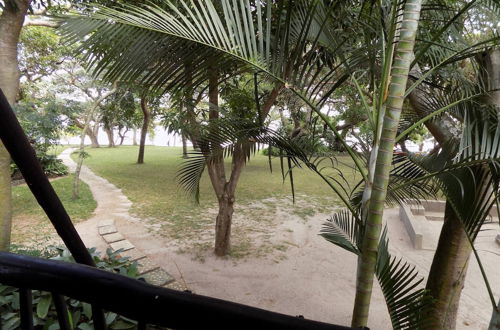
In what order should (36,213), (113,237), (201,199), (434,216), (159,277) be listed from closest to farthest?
1. (159,277)
2. (113,237)
3. (36,213)
4. (434,216)
5. (201,199)

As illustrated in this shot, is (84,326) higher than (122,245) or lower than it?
higher

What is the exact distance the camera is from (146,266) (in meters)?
3.07

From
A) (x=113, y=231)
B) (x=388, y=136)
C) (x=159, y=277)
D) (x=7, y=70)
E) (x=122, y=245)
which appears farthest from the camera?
(x=113, y=231)

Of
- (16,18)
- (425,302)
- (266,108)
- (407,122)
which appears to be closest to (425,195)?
(407,122)

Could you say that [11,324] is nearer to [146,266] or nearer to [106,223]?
[146,266]

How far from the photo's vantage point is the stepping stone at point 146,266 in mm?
2936

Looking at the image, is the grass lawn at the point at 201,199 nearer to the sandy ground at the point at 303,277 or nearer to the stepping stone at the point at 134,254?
the sandy ground at the point at 303,277

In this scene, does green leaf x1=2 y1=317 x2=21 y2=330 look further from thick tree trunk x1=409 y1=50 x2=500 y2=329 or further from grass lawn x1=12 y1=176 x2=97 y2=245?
thick tree trunk x1=409 y1=50 x2=500 y2=329

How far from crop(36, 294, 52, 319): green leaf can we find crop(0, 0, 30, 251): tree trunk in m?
1.23

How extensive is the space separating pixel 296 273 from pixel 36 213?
463cm

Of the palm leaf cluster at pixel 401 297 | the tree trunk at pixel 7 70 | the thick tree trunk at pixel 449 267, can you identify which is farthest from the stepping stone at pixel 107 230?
the thick tree trunk at pixel 449 267

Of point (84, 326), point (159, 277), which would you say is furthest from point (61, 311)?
point (159, 277)

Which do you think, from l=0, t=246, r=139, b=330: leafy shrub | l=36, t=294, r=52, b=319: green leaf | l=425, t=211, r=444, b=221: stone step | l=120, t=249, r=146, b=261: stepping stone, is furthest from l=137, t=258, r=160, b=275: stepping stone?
l=425, t=211, r=444, b=221: stone step

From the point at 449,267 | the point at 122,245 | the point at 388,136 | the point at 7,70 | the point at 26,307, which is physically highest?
the point at 7,70
